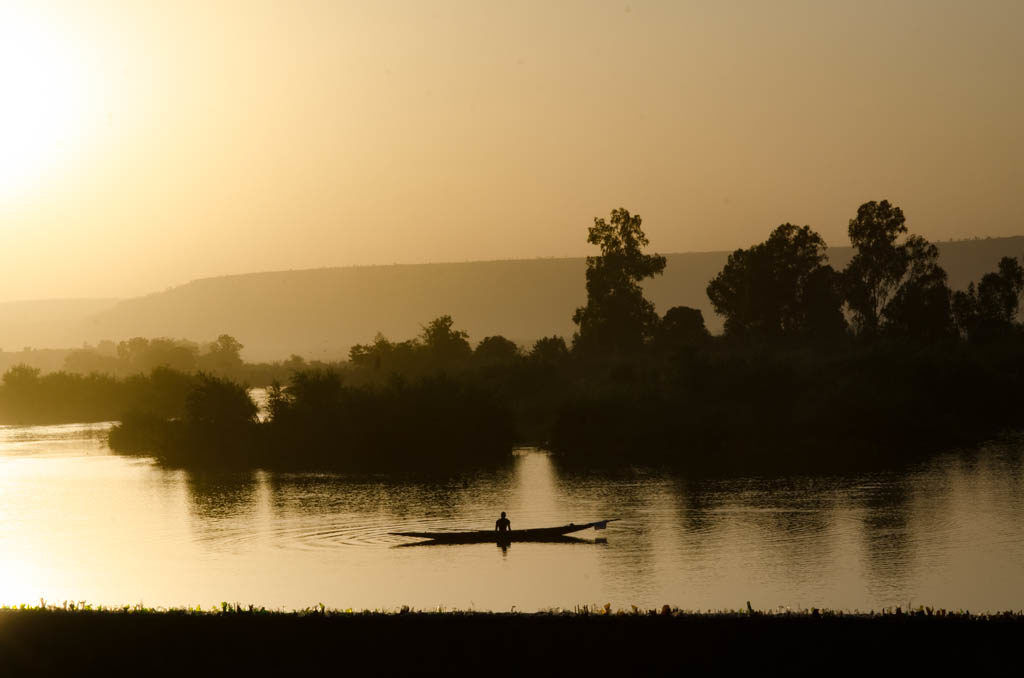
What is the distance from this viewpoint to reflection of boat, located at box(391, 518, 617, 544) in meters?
52.6

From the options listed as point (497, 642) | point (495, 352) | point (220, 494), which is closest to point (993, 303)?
point (495, 352)

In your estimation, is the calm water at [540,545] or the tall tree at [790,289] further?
the tall tree at [790,289]

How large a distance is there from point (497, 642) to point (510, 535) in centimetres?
2824

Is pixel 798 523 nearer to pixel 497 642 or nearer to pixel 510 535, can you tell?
pixel 510 535

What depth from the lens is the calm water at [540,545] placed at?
4269cm

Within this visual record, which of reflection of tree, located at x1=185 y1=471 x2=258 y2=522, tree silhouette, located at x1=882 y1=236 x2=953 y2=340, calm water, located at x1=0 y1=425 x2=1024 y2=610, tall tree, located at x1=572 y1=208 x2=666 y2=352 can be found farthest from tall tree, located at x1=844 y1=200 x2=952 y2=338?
reflection of tree, located at x1=185 y1=471 x2=258 y2=522

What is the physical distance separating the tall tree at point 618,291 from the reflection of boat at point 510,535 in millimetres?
67566

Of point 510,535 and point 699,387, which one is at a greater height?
point 699,387

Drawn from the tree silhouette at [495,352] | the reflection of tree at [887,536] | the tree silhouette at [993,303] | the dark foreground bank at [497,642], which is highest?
the tree silhouette at [993,303]

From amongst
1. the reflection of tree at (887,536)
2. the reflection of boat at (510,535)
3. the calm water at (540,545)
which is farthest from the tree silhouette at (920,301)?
the reflection of boat at (510,535)

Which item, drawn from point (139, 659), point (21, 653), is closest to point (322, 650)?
point (139, 659)

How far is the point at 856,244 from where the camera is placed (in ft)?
381

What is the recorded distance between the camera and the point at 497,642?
80.4ft

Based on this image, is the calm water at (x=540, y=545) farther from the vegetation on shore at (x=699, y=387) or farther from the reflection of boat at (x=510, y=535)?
the vegetation on shore at (x=699, y=387)
